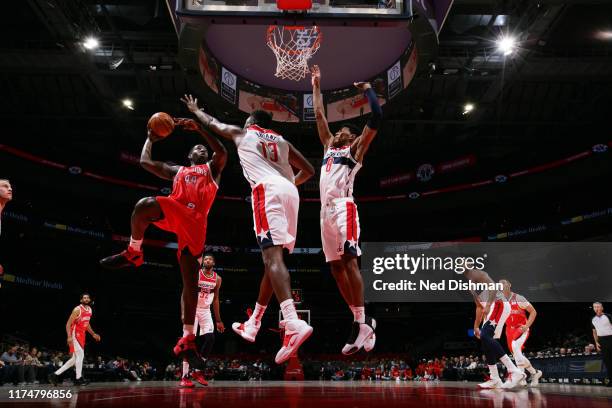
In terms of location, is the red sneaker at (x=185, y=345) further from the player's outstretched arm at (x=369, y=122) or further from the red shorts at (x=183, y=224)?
the player's outstretched arm at (x=369, y=122)

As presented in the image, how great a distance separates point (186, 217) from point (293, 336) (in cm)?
230

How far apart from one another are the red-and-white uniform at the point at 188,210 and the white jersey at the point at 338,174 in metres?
1.29

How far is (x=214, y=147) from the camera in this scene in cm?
565

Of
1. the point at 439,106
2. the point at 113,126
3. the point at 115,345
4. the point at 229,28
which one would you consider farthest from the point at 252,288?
the point at 229,28

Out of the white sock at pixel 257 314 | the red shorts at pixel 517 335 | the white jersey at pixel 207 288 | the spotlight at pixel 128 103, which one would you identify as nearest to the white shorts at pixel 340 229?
the white sock at pixel 257 314

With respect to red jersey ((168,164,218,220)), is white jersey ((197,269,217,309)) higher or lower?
lower

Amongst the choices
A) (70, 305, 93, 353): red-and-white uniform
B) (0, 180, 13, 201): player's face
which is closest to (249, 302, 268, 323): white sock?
(0, 180, 13, 201): player's face

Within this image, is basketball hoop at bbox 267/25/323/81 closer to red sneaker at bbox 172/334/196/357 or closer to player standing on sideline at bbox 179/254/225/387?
player standing on sideline at bbox 179/254/225/387

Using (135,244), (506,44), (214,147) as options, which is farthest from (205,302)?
(506,44)

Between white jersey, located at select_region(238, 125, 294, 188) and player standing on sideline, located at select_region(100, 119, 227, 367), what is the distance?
0.90 metres

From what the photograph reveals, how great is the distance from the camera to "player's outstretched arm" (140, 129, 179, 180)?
577 cm

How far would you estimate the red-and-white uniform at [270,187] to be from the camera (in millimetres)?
4148

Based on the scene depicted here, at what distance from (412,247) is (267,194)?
25.6m

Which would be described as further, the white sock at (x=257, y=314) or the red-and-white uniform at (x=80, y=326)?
the red-and-white uniform at (x=80, y=326)
